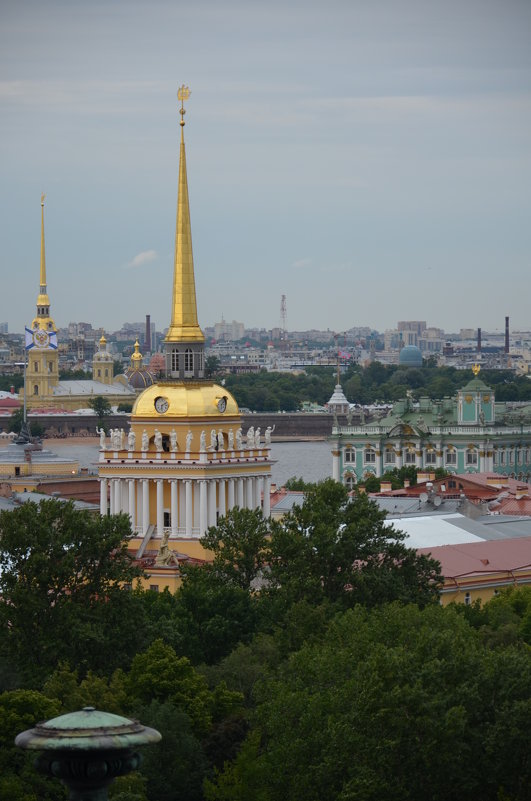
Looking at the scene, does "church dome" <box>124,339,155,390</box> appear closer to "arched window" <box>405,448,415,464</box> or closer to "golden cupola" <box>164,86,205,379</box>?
"arched window" <box>405,448,415,464</box>

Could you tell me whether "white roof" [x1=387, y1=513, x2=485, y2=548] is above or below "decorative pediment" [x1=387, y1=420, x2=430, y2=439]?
above

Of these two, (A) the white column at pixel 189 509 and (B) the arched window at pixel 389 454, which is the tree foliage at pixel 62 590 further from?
(B) the arched window at pixel 389 454

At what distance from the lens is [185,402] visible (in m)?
35.8

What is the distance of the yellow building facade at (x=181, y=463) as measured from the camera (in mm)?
35125

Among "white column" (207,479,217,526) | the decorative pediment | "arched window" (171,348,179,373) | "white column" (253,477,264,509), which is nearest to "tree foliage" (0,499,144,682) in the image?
"white column" (207,479,217,526)

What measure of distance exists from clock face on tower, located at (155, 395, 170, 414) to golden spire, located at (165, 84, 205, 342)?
3.91 feet

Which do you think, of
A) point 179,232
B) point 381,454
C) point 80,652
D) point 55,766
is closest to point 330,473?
point 381,454

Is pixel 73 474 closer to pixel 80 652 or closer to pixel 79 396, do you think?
pixel 80 652

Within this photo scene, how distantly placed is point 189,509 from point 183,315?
3.98 metres

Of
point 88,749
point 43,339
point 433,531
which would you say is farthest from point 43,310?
point 88,749

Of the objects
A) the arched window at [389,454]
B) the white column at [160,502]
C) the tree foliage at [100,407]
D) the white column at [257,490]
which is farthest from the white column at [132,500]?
the tree foliage at [100,407]

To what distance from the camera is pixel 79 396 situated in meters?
168

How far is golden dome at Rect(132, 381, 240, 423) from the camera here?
35.8 meters

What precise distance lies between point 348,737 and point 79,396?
485 ft
